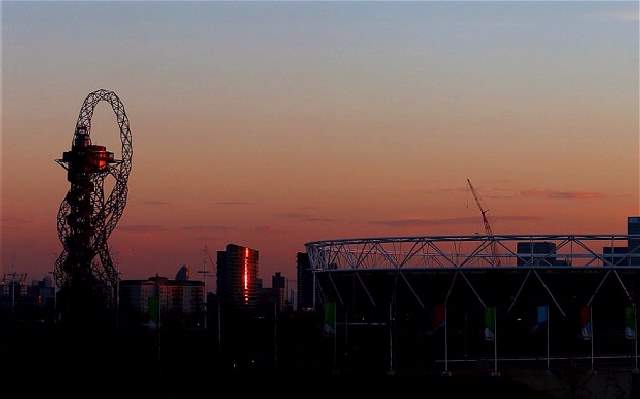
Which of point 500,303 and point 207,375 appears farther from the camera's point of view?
point 500,303

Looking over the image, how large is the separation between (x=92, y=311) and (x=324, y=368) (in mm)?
36474

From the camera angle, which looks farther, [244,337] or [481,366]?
[244,337]

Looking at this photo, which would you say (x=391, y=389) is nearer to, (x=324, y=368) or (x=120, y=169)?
(x=324, y=368)

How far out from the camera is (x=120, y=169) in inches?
5094

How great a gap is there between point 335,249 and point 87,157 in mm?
25378

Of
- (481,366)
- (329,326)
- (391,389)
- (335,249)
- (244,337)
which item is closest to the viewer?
(391,389)

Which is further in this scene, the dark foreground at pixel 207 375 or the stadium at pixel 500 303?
the stadium at pixel 500 303

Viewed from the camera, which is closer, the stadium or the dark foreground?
the dark foreground

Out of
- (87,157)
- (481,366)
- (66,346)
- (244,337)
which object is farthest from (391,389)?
(87,157)

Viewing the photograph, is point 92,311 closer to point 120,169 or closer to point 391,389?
point 120,169

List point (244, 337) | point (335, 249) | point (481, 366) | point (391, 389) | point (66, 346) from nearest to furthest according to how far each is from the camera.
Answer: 1. point (391, 389)
2. point (66, 346)
3. point (481, 366)
4. point (244, 337)
5. point (335, 249)

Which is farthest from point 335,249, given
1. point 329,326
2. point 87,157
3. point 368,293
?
point 329,326

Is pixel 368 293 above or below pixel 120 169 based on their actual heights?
below

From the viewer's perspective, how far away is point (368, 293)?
136 metres
